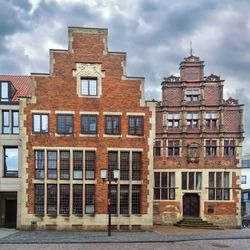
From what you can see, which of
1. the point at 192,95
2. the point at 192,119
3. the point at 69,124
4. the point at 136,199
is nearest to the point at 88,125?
the point at 69,124

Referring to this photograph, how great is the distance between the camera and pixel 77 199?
18.4 meters

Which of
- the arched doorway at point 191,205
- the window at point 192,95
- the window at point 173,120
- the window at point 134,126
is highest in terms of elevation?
the window at point 192,95

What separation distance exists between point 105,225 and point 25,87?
43.3ft

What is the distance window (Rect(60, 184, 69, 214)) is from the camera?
18.2 metres

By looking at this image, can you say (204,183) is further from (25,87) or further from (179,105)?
(25,87)

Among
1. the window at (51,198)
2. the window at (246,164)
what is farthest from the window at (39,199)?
the window at (246,164)

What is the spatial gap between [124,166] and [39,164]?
20.1ft

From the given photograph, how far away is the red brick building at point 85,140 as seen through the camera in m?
18.1

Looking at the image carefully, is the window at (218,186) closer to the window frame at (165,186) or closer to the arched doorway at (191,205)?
the arched doorway at (191,205)

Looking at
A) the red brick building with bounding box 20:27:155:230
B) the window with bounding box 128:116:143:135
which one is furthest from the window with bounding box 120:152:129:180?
the window with bounding box 128:116:143:135

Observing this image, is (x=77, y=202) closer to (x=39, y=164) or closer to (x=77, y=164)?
(x=77, y=164)

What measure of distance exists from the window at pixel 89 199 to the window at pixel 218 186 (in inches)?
460

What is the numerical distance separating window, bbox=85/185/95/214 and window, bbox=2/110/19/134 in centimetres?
676

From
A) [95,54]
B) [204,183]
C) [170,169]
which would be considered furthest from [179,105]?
[95,54]
